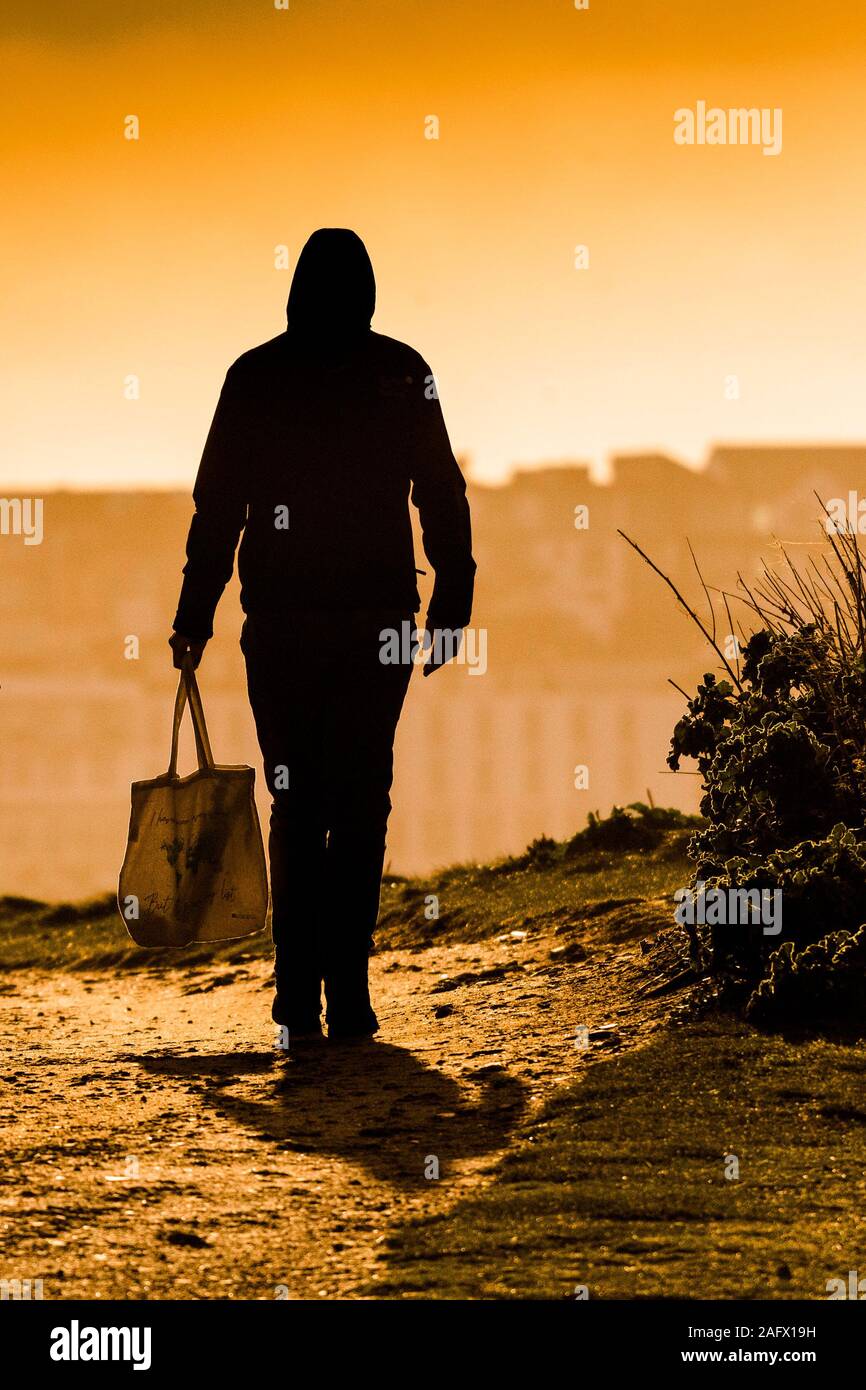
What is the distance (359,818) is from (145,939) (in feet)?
2.84

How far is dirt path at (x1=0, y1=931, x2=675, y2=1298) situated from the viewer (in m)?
4.16

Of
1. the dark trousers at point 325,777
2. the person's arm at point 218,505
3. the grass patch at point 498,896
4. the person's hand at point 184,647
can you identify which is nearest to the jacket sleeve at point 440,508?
the dark trousers at point 325,777

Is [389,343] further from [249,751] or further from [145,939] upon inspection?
[249,751]

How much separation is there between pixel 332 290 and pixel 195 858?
1917mm

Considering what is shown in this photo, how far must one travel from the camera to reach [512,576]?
374ft

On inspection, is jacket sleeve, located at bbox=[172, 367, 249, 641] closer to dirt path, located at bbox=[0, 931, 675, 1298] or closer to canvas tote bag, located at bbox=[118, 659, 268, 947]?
canvas tote bag, located at bbox=[118, 659, 268, 947]

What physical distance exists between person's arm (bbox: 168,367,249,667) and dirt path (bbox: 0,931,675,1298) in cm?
143

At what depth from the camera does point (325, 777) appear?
614 cm

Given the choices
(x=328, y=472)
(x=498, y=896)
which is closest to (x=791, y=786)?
(x=328, y=472)

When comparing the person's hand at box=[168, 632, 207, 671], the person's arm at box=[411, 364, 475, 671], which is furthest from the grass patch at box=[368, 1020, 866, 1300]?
the person's hand at box=[168, 632, 207, 671]

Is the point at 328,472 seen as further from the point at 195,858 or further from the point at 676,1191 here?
the point at 676,1191

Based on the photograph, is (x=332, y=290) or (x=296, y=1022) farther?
(x=296, y=1022)

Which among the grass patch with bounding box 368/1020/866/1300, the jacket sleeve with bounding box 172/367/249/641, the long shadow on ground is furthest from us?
the jacket sleeve with bounding box 172/367/249/641
